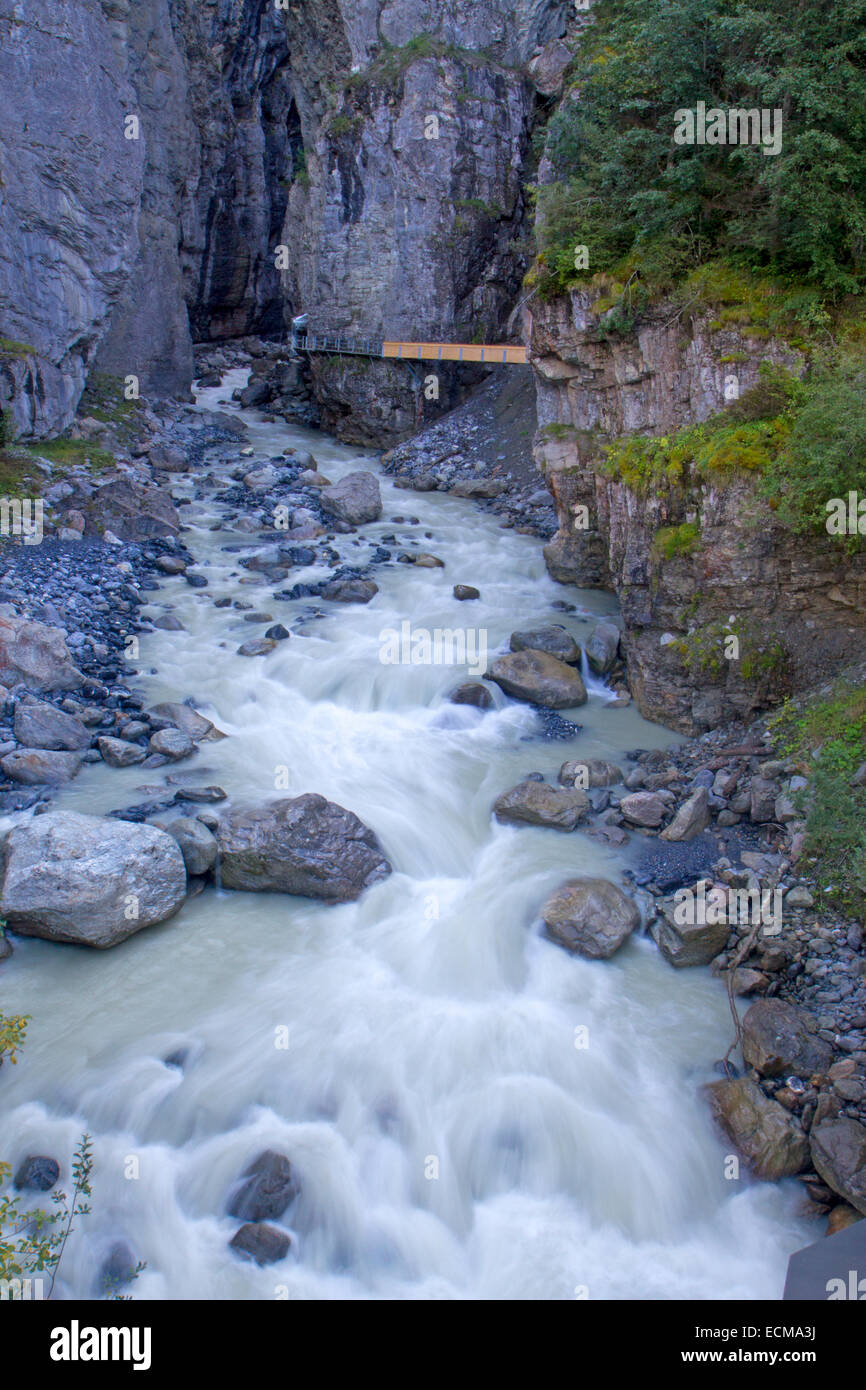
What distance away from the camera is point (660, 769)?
1134cm

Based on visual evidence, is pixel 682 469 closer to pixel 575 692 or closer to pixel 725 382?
pixel 725 382

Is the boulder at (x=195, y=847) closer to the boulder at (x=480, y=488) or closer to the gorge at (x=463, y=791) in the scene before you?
the gorge at (x=463, y=791)

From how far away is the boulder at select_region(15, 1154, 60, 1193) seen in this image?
6621mm

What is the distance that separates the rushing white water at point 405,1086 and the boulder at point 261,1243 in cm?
9

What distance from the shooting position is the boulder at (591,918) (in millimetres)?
8766

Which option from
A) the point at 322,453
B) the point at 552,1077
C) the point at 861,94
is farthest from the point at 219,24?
the point at 552,1077

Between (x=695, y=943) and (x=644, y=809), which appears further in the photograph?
(x=644, y=809)

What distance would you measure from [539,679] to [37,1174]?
351 inches

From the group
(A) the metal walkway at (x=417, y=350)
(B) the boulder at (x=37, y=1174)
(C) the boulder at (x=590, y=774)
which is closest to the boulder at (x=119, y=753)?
(B) the boulder at (x=37, y=1174)

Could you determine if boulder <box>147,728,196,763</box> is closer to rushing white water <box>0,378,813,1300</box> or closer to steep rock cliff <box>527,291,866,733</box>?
rushing white water <box>0,378,813,1300</box>

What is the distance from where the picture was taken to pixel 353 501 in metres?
21.7

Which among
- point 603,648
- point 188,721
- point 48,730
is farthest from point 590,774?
point 48,730

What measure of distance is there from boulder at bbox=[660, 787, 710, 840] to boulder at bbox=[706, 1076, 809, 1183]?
124 inches

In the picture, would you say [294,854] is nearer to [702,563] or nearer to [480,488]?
[702,563]
